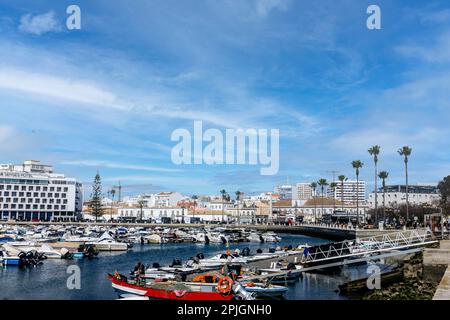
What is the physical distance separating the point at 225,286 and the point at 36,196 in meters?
140

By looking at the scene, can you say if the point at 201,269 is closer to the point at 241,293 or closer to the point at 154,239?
the point at 241,293

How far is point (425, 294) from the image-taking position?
25312mm

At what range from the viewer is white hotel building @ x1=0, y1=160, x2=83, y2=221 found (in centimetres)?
14550

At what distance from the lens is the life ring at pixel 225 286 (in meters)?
25.4

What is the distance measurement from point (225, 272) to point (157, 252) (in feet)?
122

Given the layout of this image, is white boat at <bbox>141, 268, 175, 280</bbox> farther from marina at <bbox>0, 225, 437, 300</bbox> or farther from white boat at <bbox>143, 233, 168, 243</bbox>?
white boat at <bbox>143, 233, 168, 243</bbox>

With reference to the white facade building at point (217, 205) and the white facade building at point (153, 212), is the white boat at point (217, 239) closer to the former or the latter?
the white facade building at point (153, 212)

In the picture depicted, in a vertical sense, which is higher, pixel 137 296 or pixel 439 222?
pixel 439 222

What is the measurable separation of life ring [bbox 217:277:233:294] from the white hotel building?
130 meters

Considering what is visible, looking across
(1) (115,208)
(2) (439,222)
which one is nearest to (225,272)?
(2) (439,222)

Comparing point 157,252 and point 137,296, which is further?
point 157,252

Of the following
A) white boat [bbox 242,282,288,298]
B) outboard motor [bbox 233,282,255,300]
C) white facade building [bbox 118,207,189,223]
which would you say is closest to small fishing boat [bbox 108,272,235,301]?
outboard motor [bbox 233,282,255,300]
